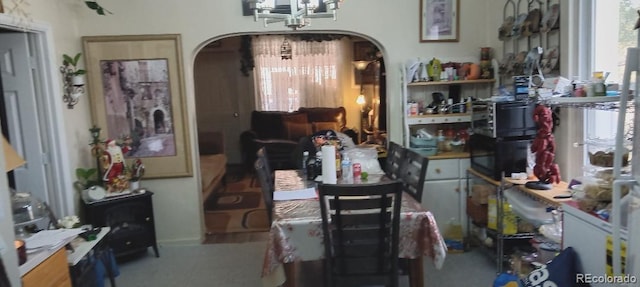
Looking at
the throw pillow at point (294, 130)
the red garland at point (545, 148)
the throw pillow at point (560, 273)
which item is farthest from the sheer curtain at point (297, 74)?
the throw pillow at point (560, 273)

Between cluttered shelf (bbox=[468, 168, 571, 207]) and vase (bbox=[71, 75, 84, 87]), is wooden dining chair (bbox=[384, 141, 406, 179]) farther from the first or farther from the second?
vase (bbox=[71, 75, 84, 87])

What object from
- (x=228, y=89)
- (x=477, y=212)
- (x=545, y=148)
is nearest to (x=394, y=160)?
(x=477, y=212)

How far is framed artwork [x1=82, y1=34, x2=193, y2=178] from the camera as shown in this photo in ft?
12.4

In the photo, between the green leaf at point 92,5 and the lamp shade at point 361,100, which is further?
the lamp shade at point 361,100

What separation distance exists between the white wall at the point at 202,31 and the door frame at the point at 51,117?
0.23 m

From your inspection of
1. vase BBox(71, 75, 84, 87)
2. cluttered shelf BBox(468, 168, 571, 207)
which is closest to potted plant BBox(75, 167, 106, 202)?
vase BBox(71, 75, 84, 87)

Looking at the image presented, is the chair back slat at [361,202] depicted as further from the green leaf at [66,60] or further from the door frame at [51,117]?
the green leaf at [66,60]

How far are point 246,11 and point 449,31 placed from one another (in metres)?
1.83

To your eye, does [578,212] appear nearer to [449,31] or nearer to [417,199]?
[417,199]

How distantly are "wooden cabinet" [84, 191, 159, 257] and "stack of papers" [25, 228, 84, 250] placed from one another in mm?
915

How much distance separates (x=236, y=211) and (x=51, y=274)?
2.92 metres

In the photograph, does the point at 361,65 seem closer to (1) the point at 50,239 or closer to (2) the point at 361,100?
(2) the point at 361,100

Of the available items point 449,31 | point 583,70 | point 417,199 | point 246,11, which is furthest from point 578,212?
point 246,11

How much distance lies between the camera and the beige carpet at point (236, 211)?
455cm
